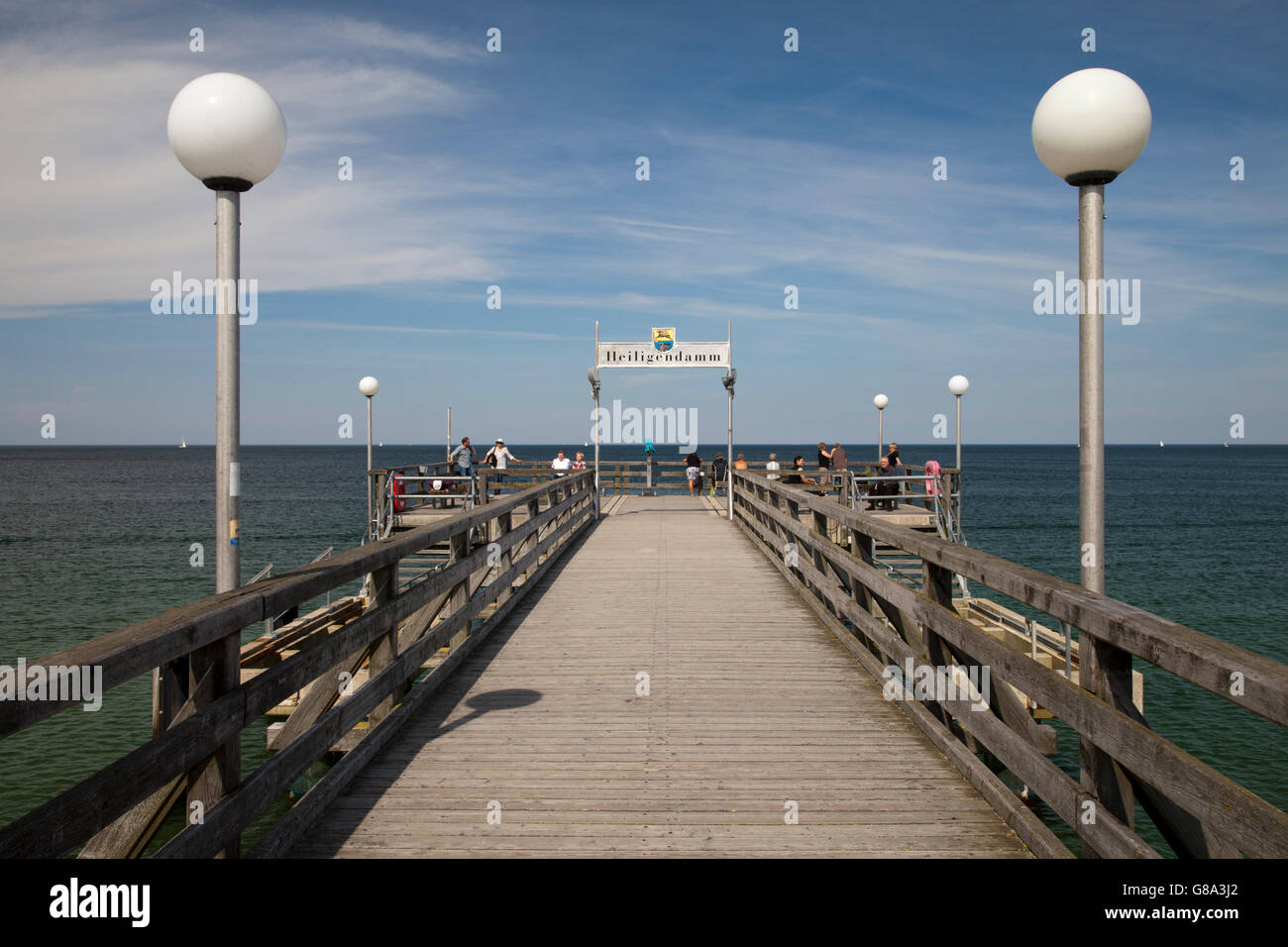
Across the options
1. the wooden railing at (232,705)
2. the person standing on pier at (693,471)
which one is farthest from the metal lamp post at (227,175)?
the person standing on pier at (693,471)

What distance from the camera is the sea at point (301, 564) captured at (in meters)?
12.1

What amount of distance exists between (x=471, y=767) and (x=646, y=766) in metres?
0.88

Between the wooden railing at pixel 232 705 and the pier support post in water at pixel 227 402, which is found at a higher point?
the pier support post in water at pixel 227 402

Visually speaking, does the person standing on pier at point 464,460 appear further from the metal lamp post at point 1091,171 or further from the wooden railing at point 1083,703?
the metal lamp post at point 1091,171

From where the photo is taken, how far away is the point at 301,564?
106ft

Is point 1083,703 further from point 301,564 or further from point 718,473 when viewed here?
point 301,564

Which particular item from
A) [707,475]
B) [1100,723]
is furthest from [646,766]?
[707,475]

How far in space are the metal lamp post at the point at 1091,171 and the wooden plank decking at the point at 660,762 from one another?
1.42m

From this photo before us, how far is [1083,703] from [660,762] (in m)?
2.23

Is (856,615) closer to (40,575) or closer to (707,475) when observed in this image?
(707,475)

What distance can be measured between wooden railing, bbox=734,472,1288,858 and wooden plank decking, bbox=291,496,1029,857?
0.97 ft

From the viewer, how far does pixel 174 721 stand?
2830 millimetres

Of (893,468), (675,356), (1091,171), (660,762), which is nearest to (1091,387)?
(1091,171)

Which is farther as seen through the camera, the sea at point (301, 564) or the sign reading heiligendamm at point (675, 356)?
the sign reading heiligendamm at point (675, 356)
